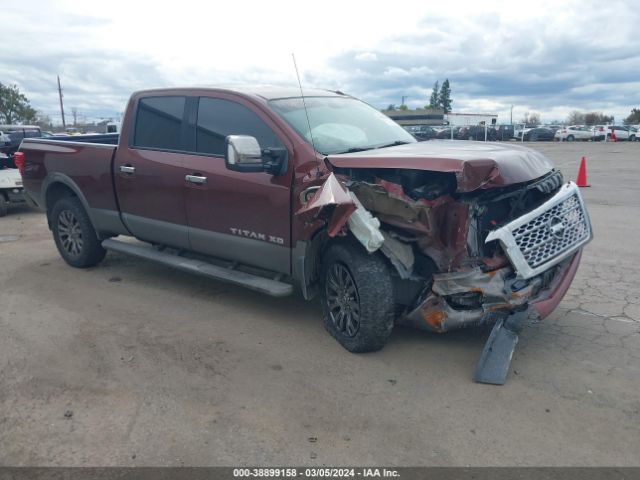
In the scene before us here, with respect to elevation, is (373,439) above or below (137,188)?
below

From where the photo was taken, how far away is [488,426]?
329 centimetres

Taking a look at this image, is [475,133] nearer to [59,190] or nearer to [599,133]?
[599,133]

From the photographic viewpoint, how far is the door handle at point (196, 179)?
5.02m

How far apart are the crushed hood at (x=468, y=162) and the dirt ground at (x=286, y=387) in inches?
51.6

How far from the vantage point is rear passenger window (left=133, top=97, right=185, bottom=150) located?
541 centimetres

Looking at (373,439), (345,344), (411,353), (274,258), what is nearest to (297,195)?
(274,258)

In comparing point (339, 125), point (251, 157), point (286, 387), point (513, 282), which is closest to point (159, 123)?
point (251, 157)

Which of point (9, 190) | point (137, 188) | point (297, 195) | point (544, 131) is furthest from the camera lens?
point (544, 131)

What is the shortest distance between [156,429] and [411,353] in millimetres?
1879

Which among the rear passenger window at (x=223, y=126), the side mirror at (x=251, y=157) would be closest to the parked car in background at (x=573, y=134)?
the rear passenger window at (x=223, y=126)

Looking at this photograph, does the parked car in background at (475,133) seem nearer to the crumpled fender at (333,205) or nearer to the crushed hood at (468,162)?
the crushed hood at (468,162)

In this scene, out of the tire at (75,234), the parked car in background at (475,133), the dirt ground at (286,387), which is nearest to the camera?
the dirt ground at (286,387)

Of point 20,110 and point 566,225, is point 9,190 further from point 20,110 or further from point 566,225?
point 20,110

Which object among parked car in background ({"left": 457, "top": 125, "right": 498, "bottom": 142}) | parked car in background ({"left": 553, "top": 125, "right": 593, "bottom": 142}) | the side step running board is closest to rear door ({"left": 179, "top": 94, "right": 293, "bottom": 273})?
the side step running board
